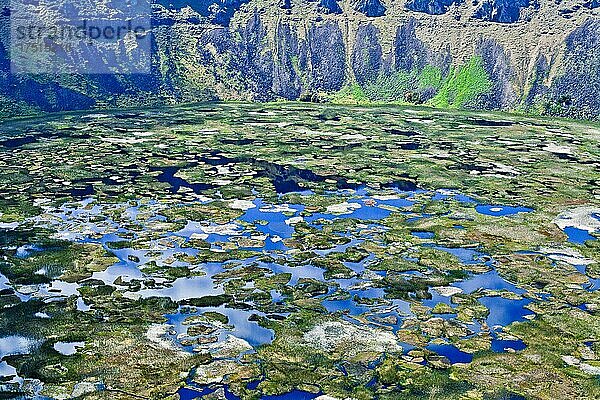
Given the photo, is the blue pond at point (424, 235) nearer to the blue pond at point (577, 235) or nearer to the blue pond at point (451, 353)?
the blue pond at point (577, 235)

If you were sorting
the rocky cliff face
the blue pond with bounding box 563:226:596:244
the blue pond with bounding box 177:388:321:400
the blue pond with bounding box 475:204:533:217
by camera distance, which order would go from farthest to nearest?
the rocky cliff face → the blue pond with bounding box 475:204:533:217 → the blue pond with bounding box 563:226:596:244 → the blue pond with bounding box 177:388:321:400

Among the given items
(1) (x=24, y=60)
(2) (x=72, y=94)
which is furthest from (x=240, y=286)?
(1) (x=24, y=60)

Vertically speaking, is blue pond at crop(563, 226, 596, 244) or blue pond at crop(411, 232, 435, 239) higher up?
blue pond at crop(563, 226, 596, 244)

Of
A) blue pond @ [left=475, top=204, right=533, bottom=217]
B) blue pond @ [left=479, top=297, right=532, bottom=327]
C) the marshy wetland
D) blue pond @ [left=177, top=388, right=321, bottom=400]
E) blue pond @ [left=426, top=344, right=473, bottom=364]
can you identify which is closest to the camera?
blue pond @ [left=177, top=388, right=321, bottom=400]

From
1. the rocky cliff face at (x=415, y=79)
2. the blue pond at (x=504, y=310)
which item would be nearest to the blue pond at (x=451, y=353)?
the blue pond at (x=504, y=310)

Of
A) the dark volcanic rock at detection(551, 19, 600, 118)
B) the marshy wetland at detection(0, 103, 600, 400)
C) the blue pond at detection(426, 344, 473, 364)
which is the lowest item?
the marshy wetland at detection(0, 103, 600, 400)

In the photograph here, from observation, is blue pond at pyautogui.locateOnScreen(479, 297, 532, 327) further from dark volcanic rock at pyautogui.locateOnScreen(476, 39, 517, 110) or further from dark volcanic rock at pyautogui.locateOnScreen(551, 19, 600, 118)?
dark volcanic rock at pyautogui.locateOnScreen(476, 39, 517, 110)

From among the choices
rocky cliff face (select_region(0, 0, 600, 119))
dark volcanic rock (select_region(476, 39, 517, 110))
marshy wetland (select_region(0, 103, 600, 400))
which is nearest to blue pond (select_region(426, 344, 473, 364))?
marshy wetland (select_region(0, 103, 600, 400))
